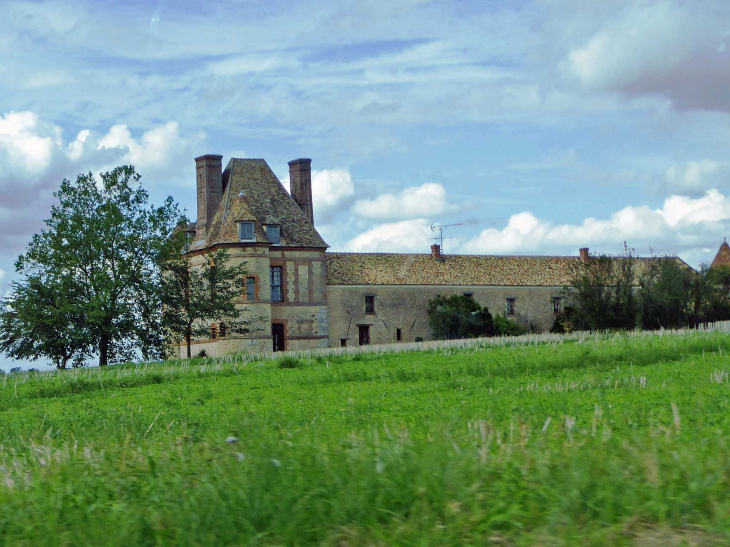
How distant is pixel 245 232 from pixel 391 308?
12466 mm

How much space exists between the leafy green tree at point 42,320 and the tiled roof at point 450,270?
857 inches

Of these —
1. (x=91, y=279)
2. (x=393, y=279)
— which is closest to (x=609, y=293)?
(x=393, y=279)

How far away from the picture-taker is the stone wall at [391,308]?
62219mm

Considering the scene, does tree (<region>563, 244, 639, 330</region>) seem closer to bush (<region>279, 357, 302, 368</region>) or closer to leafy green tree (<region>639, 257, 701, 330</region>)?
leafy green tree (<region>639, 257, 701, 330</region>)

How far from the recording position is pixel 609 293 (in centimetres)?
5884

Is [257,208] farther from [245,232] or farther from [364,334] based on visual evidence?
[364,334]

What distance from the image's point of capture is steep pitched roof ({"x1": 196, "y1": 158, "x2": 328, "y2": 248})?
192 feet

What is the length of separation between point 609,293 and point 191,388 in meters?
40.1

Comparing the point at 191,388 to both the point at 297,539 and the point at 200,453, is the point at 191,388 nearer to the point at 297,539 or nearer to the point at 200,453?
the point at 200,453

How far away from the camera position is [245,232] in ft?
190

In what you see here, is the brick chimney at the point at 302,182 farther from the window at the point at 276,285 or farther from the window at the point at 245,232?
the window at the point at 245,232

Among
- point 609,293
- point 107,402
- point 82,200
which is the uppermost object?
point 82,200

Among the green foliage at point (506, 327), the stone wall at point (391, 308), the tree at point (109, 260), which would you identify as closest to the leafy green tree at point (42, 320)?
the tree at point (109, 260)

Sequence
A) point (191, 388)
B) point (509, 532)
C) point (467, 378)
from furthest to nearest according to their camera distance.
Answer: point (191, 388) < point (467, 378) < point (509, 532)
